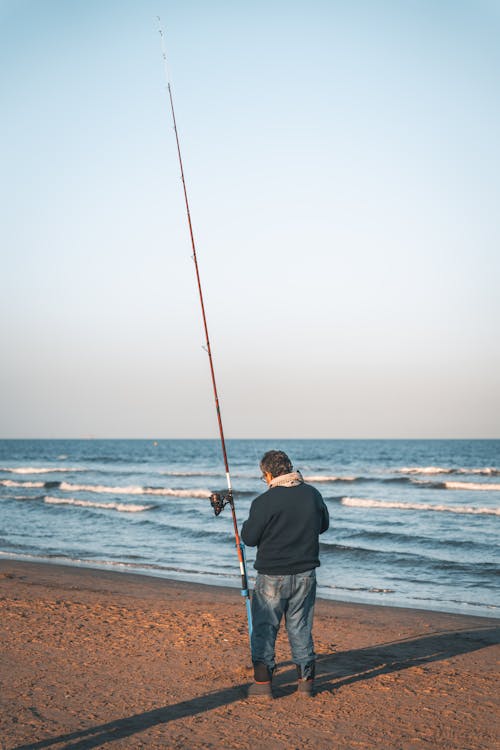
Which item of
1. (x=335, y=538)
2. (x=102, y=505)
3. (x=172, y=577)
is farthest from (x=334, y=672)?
(x=102, y=505)

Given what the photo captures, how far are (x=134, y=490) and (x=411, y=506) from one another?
12010 mm

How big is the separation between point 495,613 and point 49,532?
37.0ft

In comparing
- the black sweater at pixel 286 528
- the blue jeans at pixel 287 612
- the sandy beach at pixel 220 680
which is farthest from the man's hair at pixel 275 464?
the sandy beach at pixel 220 680

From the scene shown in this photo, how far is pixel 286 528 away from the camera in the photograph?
479cm

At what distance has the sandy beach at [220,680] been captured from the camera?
4.30m

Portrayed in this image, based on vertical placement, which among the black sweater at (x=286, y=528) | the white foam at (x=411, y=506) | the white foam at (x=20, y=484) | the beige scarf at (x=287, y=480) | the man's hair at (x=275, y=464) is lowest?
the white foam at (x=411, y=506)

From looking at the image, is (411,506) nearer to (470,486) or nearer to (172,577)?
A: (470,486)

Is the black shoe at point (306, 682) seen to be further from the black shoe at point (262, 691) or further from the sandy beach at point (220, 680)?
the black shoe at point (262, 691)

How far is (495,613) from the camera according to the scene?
897 cm

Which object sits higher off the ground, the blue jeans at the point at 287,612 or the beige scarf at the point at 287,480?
the beige scarf at the point at 287,480

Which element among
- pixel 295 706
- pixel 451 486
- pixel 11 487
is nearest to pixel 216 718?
pixel 295 706

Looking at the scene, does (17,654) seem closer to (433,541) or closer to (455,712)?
(455,712)

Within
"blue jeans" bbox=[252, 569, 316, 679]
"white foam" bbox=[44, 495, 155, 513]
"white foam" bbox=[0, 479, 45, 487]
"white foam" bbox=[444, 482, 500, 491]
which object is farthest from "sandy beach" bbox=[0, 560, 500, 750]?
"white foam" bbox=[0, 479, 45, 487]

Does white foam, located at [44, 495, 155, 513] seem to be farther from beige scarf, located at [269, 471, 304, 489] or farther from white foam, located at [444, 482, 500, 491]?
beige scarf, located at [269, 471, 304, 489]
